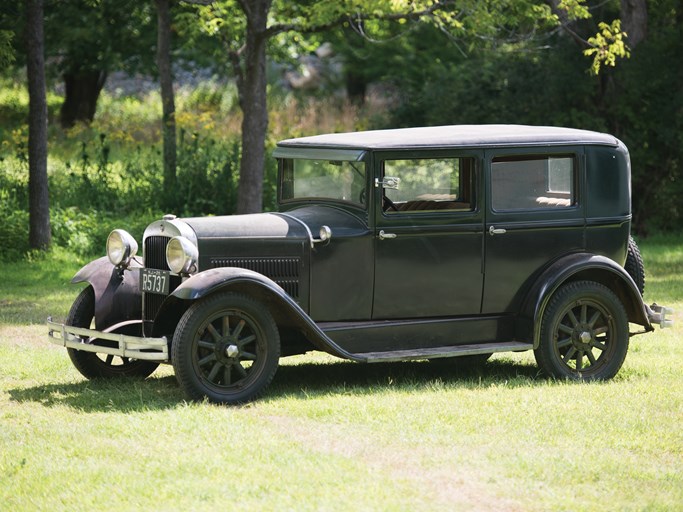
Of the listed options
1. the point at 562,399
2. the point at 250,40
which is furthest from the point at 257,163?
the point at 562,399

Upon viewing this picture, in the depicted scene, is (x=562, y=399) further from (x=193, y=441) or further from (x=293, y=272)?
(x=193, y=441)

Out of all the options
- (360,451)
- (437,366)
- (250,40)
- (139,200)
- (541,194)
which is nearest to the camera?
(360,451)

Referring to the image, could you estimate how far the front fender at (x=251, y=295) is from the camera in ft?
23.2

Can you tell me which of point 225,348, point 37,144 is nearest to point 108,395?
point 225,348

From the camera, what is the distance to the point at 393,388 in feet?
25.4

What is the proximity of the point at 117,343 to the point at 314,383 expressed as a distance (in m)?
1.34

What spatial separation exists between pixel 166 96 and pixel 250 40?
10.1ft

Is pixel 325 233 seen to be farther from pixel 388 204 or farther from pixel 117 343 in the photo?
pixel 117 343

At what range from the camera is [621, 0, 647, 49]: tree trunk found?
17562mm

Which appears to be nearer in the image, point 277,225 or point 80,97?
point 277,225

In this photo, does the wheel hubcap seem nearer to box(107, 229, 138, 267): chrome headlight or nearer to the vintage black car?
the vintage black car

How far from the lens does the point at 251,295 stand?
7371mm

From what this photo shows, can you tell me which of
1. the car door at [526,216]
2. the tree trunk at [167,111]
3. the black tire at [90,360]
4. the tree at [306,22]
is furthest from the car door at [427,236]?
the tree trunk at [167,111]

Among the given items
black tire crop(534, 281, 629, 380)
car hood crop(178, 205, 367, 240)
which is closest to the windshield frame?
car hood crop(178, 205, 367, 240)
